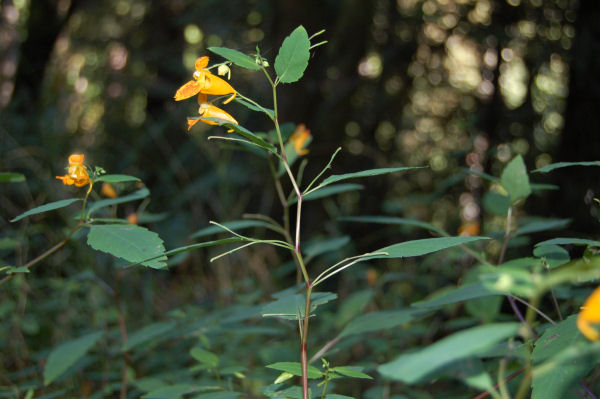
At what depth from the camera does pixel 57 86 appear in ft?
18.3

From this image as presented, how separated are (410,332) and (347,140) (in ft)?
9.14

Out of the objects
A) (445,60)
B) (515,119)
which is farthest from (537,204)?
(445,60)

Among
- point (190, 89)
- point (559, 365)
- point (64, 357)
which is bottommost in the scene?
point (64, 357)

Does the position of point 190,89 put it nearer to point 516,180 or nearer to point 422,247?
point 422,247

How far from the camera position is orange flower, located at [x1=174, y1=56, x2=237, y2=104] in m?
0.93

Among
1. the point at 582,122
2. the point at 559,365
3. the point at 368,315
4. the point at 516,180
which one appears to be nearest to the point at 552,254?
the point at 516,180

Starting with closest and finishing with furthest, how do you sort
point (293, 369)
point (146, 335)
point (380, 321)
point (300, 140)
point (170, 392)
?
point (293, 369)
point (170, 392)
point (380, 321)
point (146, 335)
point (300, 140)

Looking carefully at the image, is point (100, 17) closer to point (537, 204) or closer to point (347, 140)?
point (347, 140)

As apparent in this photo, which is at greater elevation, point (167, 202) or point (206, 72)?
point (206, 72)

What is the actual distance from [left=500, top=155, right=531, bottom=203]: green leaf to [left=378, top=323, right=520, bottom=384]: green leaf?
787 millimetres

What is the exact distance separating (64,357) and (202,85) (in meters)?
0.98

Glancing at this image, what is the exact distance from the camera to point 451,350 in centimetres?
42

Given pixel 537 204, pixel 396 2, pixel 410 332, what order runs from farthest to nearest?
1. pixel 396 2
2. pixel 537 204
3. pixel 410 332

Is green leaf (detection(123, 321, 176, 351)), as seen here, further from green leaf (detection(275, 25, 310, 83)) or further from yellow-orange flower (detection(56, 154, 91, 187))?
green leaf (detection(275, 25, 310, 83))
